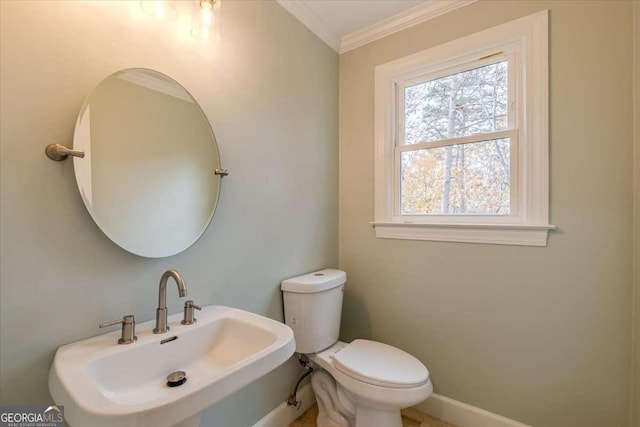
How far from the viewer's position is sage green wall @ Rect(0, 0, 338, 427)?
78 centimetres

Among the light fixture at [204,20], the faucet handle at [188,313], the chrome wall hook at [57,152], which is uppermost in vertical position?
the light fixture at [204,20]

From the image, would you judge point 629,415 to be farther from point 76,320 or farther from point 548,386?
point 76,320

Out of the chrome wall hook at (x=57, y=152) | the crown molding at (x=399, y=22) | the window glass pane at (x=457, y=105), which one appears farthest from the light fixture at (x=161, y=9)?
the window glass pane at (x=457, y=105)

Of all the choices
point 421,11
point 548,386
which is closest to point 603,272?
point 548,386

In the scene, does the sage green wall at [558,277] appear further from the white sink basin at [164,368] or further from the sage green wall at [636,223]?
the white sink basin at [164,368]

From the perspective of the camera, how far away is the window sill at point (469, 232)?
1400 mm

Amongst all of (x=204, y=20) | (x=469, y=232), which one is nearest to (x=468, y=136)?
(x=469, y=232)

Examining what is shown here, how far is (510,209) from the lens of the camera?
1510 millimetres

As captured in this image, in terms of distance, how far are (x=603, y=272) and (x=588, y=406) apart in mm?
613

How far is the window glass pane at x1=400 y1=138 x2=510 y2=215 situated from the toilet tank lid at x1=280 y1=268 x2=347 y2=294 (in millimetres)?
609

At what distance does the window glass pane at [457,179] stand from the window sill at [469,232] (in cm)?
11

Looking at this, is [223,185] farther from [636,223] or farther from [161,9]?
[636,223]

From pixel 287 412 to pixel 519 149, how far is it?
184 centimetres

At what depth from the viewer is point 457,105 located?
1694 mm
